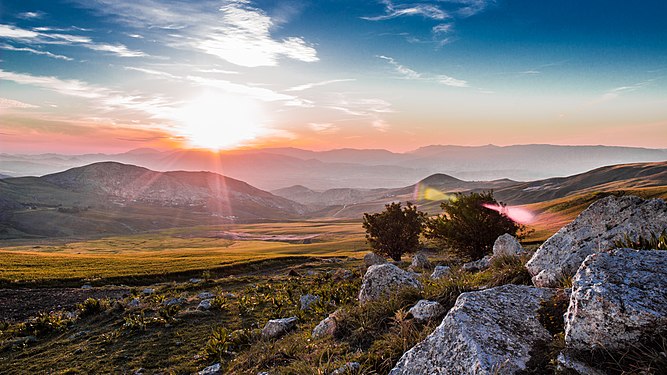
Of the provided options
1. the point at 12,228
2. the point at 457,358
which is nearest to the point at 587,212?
the point at 457,358

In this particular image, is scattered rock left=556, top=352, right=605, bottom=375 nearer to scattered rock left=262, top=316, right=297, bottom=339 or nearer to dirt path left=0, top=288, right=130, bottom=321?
scattered rock left=262, top=316, right=297, bottom=339

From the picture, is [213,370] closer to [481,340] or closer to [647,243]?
[481,340]

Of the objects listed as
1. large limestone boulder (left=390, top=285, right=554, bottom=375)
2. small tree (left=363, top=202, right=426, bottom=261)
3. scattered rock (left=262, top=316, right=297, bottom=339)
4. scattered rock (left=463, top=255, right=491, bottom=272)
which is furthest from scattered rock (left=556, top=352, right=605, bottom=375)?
small tree (left=363, top=202, right=426, bottom=261)

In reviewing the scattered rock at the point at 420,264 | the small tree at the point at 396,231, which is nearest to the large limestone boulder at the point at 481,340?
the scattered rock at the point at 420,264

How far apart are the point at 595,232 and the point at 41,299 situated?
1360 inches

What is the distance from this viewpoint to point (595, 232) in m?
8.77

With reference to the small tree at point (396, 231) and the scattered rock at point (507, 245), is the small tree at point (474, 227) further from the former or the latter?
the small tree at point (396, 231)

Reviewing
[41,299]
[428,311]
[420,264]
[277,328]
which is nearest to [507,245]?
[420,264]

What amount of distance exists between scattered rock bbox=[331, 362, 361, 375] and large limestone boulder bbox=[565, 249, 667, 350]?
140 inches

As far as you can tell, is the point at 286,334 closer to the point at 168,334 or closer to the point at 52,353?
the point at 168,334

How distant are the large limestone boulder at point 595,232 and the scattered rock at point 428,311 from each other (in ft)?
7.83

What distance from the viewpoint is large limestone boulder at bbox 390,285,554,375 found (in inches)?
200

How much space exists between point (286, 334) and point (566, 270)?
8.33 meters

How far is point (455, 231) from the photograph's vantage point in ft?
89.5
